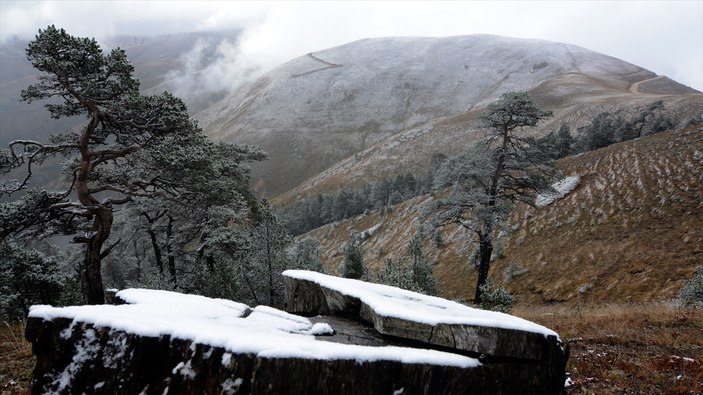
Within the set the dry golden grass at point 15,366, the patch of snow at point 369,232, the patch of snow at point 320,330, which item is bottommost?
the patch of snow at point 369,232

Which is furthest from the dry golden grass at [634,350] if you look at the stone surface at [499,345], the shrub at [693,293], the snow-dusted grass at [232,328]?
the snow-dusted grass at [232,328]

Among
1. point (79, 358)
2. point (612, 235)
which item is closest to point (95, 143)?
point (79, 358)

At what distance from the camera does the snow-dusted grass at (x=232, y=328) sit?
4.89 metres

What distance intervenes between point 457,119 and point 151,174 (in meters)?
156

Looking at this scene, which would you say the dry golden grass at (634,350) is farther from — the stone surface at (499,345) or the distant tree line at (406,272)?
the distant tree line at (406,272)

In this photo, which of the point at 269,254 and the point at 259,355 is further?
the point at 269,254

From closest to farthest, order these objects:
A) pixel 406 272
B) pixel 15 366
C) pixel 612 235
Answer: pixel 15 366, pixel 406 272, pixel 612 235

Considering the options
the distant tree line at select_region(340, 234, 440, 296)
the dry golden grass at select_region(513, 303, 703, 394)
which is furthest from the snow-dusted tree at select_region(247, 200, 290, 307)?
the dry golden grass at select_region(513, 303, 703, 394)

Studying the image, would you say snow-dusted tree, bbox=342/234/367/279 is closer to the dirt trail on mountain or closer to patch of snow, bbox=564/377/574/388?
patch of snow, bbox=564/377/574/388

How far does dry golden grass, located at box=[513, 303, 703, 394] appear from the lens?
7468 mm

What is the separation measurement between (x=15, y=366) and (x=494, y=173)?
2115cm

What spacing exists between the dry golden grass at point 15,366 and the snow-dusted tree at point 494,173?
18136 mm

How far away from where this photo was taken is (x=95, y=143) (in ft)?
49.0

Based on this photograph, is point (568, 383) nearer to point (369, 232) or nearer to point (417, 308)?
point (417, 308)
